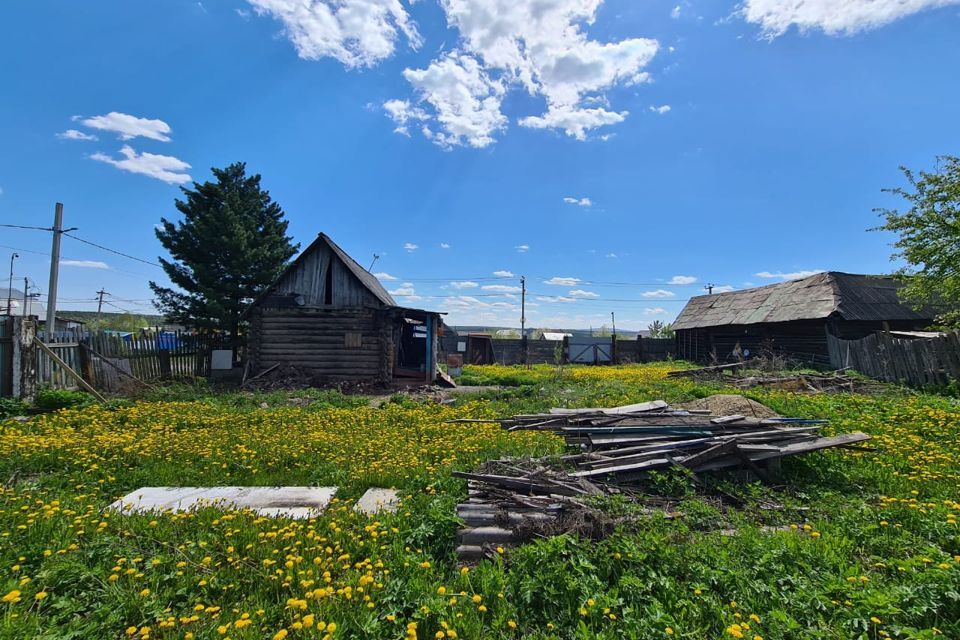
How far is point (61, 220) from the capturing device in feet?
49.1

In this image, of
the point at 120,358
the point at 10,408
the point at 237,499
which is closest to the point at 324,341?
the point at 120,358

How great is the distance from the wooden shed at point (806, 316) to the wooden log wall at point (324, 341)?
15393mm

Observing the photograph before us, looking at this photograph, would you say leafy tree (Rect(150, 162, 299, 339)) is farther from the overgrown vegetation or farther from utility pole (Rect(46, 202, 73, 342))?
the overgrown vegetation

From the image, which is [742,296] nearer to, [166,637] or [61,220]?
[166,637]

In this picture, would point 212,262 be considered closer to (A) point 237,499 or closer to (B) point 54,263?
(B) point 54,263

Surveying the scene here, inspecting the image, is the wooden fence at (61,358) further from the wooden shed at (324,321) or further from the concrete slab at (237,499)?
the concrete slab at (237,499)

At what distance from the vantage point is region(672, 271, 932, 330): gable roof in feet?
69.9

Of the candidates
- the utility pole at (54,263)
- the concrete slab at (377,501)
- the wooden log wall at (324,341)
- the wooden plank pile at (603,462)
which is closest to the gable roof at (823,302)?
the wooden plank pile at (603,462)

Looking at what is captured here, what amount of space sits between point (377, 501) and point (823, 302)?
2583 centimetres

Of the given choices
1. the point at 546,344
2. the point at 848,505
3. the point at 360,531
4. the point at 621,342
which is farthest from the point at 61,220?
the point at 621,342

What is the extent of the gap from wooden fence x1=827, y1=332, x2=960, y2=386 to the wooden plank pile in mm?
10742

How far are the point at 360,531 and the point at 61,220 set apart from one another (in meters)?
18.6

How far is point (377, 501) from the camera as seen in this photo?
4.91 metres

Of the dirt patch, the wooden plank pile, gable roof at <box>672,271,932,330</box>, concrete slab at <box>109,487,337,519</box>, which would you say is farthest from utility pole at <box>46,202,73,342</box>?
gable roof at <box>672,271,932,330</box>
